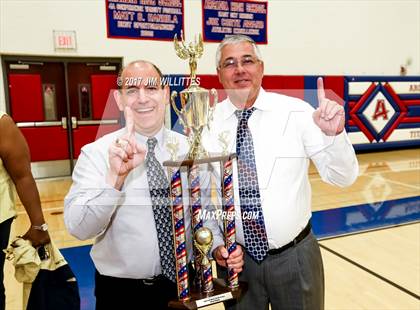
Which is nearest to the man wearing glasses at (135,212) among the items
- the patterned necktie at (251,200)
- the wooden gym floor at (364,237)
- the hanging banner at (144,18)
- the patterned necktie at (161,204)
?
the patterned necktie at (161,204)

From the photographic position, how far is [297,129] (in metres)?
1.73

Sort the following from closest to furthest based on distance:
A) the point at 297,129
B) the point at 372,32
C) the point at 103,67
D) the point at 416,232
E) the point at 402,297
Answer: the point at 297,129 < the point at 402,297 < the point at 416,232 < the point at 103,67 < the point at 372,32

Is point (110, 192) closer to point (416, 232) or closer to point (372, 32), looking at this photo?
point (416, 232)

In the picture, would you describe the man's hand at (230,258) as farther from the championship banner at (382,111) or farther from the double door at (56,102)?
the championship banner at (382,111)

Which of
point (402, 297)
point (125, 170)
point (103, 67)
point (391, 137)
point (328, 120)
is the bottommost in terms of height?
point (402, 297)

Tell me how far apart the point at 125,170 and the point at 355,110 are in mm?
7514

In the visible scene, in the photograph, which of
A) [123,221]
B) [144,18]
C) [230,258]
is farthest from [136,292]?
[144,18]

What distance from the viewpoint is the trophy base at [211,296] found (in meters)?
1.33

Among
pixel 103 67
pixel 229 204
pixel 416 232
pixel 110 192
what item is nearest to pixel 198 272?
pixel 229 204

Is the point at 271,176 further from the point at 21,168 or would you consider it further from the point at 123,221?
the point at 21,168

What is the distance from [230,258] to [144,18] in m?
5.96

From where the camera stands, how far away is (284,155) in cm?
167

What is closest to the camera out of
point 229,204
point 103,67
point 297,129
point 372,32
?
point 229,204

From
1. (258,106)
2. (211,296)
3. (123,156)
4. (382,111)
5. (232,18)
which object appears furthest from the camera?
(382,111)
